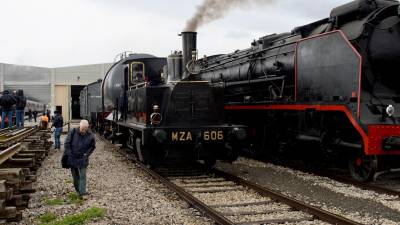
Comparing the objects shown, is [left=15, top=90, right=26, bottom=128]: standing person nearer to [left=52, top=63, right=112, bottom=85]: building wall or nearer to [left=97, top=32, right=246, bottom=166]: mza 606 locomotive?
[left=97, top=32, right=246, bottom=166]: mza 606 locomotive

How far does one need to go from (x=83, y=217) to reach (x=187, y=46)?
5009 millimetres

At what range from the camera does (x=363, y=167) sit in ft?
28.5

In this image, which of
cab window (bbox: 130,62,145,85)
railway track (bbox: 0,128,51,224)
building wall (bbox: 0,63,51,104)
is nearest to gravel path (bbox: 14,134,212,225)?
railway track (bbox: 0,128,51,224)

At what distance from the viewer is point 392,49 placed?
27.9 feet

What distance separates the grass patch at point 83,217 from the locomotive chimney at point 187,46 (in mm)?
4174

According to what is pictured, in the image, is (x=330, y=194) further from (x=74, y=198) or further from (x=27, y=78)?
(x=27, y=78)

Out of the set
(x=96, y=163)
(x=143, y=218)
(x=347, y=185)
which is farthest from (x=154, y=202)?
(x=96, y=163)

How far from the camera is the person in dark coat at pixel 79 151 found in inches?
289

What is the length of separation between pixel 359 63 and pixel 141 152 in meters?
4.53

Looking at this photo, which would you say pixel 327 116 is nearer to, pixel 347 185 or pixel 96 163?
pixel 347 185

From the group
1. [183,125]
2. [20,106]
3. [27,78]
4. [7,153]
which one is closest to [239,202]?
[183,125]

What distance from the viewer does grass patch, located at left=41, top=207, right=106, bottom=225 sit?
5.73 meters

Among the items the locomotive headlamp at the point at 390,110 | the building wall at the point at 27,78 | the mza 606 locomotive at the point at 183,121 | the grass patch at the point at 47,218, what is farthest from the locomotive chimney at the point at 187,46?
the building wall at the point at 27,78

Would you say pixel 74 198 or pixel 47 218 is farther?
pixel 74 198
